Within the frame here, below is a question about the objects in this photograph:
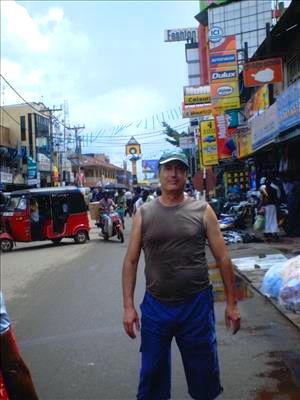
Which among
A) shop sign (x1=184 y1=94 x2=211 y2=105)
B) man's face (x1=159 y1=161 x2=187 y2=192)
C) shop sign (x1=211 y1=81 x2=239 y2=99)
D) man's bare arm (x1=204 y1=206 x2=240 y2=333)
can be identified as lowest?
man's bare arm (x1=204 y1=206 x2=240 y2=333)

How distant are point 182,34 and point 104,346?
62.2 m

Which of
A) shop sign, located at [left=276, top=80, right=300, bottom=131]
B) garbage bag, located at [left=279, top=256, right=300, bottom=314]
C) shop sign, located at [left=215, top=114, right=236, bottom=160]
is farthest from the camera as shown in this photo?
shop sign, located at [left=215, top=114, right=236, bottom=160]

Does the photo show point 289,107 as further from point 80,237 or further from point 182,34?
point 182,34

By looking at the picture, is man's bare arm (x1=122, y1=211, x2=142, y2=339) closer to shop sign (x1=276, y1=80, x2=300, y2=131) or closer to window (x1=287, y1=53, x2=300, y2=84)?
shop sign (x1=276, y1=80, x2=300, y2=131)

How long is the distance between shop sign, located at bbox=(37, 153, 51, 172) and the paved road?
146 feet

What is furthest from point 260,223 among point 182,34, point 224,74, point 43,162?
point 182,34

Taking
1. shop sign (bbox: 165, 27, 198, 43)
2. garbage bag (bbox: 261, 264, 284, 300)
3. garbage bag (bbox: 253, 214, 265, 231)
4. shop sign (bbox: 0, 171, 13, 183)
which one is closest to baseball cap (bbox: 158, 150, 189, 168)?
garbage bag (bbox: 261, 264, 284, 300)

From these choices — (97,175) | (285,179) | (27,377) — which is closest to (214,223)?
(27,377)

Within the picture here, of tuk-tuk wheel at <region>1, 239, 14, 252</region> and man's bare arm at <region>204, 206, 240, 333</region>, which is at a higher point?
man's bare arm at <region>204, 206, 240, 333</region>

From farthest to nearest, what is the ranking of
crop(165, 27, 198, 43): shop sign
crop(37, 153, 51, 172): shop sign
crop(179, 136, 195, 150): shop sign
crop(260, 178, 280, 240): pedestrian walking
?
crop(165, 27, 198, 43): shop sign < crop(37, 153, 51, 172): shop sign < crop(179, 136, 195, 150): shop sign < crop(260, 178, 280, 240): pedestrian walking

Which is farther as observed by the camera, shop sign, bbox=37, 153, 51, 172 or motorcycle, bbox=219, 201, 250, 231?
shop sign, bbox=37, 153, 51, 172

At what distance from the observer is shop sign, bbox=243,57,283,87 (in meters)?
17.5

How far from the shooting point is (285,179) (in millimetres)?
18188

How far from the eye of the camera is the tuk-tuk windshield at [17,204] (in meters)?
18.7
